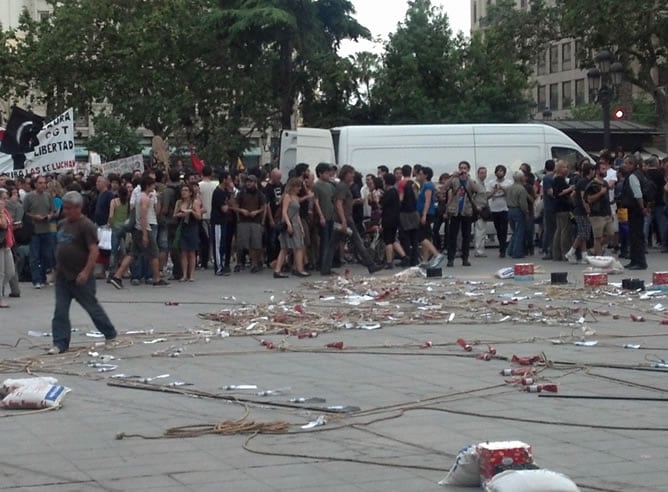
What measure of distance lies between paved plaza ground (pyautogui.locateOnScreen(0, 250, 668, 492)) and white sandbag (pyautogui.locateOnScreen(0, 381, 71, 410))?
123 mm

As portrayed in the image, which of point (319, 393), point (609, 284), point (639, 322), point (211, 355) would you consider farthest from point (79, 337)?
point (609, 284)

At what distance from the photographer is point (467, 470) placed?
22.5 feet

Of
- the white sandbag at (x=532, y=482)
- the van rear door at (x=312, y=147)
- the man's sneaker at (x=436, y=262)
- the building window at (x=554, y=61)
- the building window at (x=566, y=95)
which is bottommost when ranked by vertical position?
the white sandbag at (x=532, y=482)

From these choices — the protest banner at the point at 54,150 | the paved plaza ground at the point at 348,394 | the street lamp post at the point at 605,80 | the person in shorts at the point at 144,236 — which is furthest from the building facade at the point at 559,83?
the paved plaza ground at the point at 348,394

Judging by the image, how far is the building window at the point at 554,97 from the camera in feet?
308

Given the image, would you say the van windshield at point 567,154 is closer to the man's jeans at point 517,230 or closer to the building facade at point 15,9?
the man's jeans at point 517,230

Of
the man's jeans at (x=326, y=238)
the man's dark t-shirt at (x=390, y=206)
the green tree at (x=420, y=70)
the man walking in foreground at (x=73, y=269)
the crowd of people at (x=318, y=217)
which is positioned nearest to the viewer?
the man walking in foreground at (x=73, y=269)

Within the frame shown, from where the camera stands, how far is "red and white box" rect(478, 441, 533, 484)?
6.68m

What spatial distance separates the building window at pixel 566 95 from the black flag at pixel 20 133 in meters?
70.1

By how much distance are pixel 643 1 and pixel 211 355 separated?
36.4m

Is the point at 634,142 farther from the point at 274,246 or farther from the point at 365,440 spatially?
the point at 365,440

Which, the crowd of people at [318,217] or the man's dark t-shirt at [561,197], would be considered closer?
the crowd of people at [318,217]

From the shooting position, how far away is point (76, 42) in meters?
49.4

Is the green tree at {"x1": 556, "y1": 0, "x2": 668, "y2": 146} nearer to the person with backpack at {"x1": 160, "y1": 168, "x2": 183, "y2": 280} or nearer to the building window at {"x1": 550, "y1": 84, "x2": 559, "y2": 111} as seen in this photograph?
the person with backpack at {"x1": 160, "y1": 168, "x2": 183, "y2": 280}
